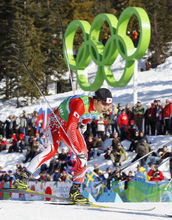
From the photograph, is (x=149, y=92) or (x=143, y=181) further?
(x=149, y=92)

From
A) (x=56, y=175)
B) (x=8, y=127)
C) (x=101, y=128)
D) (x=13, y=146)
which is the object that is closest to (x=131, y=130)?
(x=101, y=128)

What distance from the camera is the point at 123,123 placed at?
15.0 meters

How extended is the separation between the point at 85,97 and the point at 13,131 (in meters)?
12.7

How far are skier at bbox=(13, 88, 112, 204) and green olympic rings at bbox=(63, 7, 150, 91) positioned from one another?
9.37 m

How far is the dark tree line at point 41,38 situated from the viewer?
33156mm

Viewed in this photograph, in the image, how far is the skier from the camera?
616 cm

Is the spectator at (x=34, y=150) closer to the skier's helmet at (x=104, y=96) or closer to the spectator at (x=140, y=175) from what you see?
the spectator at (x=140, y=175)

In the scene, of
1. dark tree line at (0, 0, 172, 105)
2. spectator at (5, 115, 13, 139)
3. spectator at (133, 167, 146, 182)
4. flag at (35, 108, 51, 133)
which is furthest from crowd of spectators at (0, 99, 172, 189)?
dark tree line at (0, 0, 172, 105)

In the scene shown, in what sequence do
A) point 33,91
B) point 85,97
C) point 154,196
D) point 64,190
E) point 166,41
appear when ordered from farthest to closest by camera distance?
1. point 166,41
2. point 33,91
3. point 64,190
4. point 154,196
5. point 85,97

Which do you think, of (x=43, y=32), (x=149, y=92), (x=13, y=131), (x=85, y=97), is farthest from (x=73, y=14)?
(x=85, y=97)

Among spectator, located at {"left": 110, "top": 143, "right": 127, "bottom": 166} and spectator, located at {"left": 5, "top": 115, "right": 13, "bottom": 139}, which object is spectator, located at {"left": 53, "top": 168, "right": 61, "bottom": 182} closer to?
spectator, located at {"left": 110, "top": 143, "right": 127, "bottom": 166}

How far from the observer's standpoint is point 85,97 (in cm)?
626

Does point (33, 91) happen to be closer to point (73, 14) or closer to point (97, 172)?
point (73, 14)

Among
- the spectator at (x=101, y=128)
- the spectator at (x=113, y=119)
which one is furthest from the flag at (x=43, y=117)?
the spectator at (x=113, y=119)
